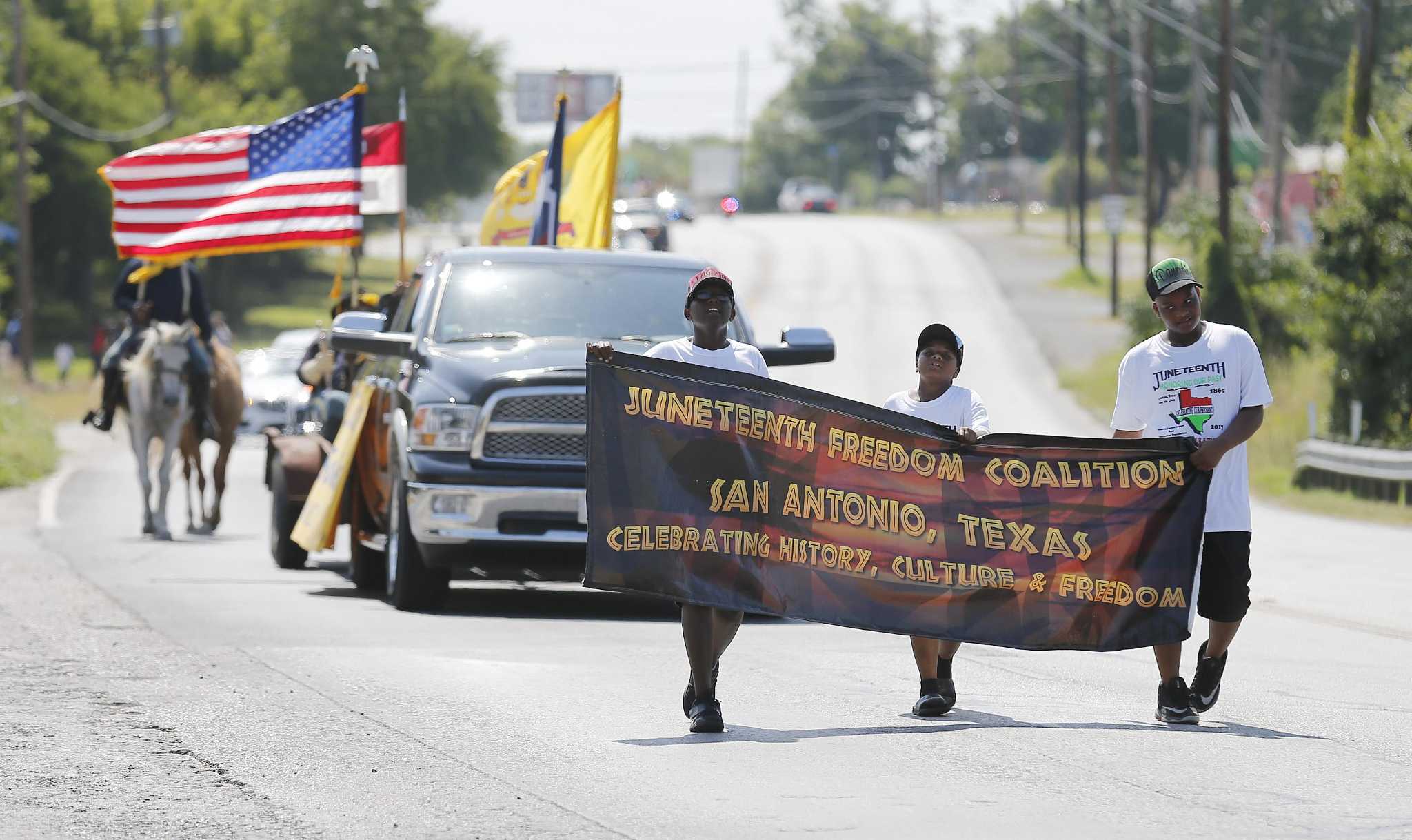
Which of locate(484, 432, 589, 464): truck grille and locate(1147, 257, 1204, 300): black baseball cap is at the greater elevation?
locate(1147, 257, 1204, 300): black baseball cap

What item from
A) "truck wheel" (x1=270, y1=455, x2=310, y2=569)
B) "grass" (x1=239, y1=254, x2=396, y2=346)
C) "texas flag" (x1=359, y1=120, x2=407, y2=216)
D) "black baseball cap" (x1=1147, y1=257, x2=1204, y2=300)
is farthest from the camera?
"grass" (x1=239, y1=254, x2=396, y2=346)

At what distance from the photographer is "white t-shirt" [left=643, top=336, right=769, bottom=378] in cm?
914

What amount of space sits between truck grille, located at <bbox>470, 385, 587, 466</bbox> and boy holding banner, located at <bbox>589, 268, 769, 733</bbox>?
11.8ft

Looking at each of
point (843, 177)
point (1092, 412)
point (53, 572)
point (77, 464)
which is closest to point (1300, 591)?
point (53, 572)

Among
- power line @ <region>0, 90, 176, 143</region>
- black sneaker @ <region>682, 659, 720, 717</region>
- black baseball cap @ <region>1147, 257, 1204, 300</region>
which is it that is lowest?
black sneaker @ <region>682, 659, 720, 717</region>

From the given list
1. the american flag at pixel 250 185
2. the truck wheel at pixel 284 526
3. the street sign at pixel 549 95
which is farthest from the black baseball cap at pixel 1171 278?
the street sign at pixel 549 95

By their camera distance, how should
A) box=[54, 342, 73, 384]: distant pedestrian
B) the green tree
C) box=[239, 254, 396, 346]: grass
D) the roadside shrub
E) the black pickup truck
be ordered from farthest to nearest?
box=[239, 254, 396, 346]: grass < box=[54, 342, 73, 384]: distant pedestrian < the roadside shrub < the green tree < the black pickup truck

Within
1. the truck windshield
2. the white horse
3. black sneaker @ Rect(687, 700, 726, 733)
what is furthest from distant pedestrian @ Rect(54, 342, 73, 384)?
black sneaker @ Rect(687, 700, 726, 733)

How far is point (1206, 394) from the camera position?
356 inches

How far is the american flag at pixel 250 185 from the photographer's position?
18.7 m

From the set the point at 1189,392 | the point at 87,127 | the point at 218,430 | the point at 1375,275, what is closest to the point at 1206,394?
the point at 1189,392

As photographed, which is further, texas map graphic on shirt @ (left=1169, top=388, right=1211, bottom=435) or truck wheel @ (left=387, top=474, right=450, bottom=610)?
truck wheel @ (left=387, top=474, right=450, bottom=610)

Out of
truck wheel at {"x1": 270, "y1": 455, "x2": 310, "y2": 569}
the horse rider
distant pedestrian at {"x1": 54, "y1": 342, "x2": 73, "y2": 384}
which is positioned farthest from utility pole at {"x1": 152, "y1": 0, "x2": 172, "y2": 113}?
truck wheel at {"x1": 270, "y1": 455, "x2": 310, "y2": 569}

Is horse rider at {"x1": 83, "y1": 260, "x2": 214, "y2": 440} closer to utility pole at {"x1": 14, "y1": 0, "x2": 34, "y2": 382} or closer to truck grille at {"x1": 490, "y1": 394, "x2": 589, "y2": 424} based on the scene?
truck grille at {"x1": 490, "y1": 394, "x2": 589, "y2": 424}
